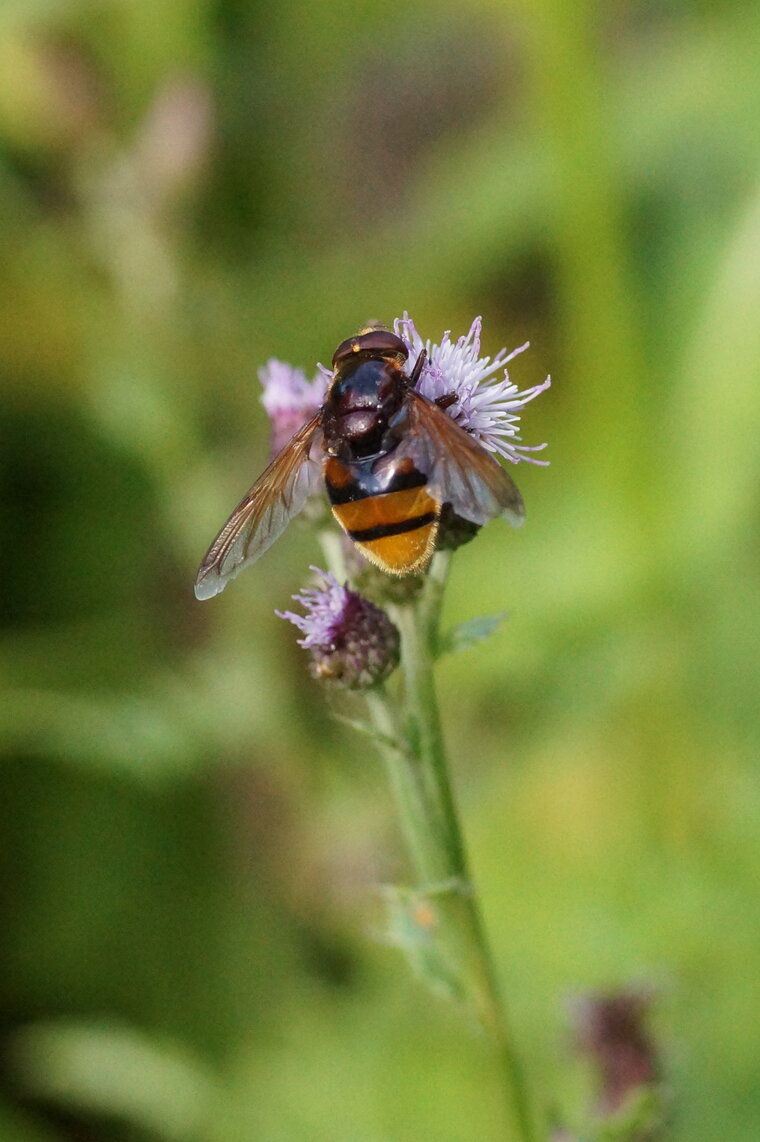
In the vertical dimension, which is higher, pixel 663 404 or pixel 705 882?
pixel 663 404

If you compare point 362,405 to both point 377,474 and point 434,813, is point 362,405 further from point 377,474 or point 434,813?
point 434,813

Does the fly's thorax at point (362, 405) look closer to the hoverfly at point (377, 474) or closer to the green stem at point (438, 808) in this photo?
the hoverfly at point (377, 474)

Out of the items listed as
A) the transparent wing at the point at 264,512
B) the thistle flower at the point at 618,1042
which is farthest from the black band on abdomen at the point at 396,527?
the thistle flower at the point at 618,1042

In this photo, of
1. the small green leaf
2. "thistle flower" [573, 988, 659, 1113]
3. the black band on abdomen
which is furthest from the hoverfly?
"thistle flower" [573, 988, 659, 1113]

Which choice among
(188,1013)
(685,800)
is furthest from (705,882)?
(188,1013)

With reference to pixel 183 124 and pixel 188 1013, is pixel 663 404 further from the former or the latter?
pixel 188 1013

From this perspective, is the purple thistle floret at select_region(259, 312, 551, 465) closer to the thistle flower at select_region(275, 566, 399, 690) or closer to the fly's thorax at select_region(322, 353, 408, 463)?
the fly's thorax at select_region(322, 353, 408, 463)

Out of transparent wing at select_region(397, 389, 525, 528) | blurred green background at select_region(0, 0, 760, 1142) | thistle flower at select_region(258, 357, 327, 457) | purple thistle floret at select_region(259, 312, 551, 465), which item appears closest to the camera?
transparent wing at select_region(397, 389, 525, 528)
